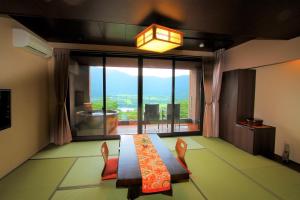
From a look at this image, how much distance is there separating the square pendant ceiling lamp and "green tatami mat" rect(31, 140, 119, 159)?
8.25 ft

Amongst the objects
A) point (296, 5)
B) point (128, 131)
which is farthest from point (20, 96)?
point (296, 5)

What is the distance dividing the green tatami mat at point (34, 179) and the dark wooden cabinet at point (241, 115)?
3867 mm

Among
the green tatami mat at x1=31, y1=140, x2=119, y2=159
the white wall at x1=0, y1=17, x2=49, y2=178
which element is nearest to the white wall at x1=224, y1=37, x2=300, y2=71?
the green tatami mat at x1=31, y1=140, x2=119, y2=159

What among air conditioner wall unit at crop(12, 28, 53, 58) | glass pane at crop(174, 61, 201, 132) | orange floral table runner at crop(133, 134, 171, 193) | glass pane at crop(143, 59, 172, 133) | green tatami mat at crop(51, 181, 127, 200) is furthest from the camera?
glass pane at crop(174, 61, 201, 132)

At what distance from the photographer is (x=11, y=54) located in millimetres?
2725

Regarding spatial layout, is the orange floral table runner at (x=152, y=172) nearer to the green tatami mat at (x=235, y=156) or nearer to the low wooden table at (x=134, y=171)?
the low wooden table at (x=134, y=171)

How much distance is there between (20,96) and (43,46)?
1.23 meters

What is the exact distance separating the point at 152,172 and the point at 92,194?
1.07 m

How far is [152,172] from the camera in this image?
168 centimetres

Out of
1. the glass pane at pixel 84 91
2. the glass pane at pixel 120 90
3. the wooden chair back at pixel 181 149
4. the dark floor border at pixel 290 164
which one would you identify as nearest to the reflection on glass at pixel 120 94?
the glass pane at pixel 120 90

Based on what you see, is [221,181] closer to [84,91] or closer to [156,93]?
[156,93]

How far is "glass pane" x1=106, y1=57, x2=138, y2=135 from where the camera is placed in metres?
Result: 4.57

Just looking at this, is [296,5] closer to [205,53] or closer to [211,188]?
[211,188]

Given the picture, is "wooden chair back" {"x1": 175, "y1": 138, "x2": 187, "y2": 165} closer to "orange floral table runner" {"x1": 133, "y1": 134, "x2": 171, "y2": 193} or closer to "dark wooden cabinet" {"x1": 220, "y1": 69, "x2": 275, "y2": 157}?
"orange floral table runner" {"x1": 133, "y1": 134, "x2": 171, "y2": 193}
